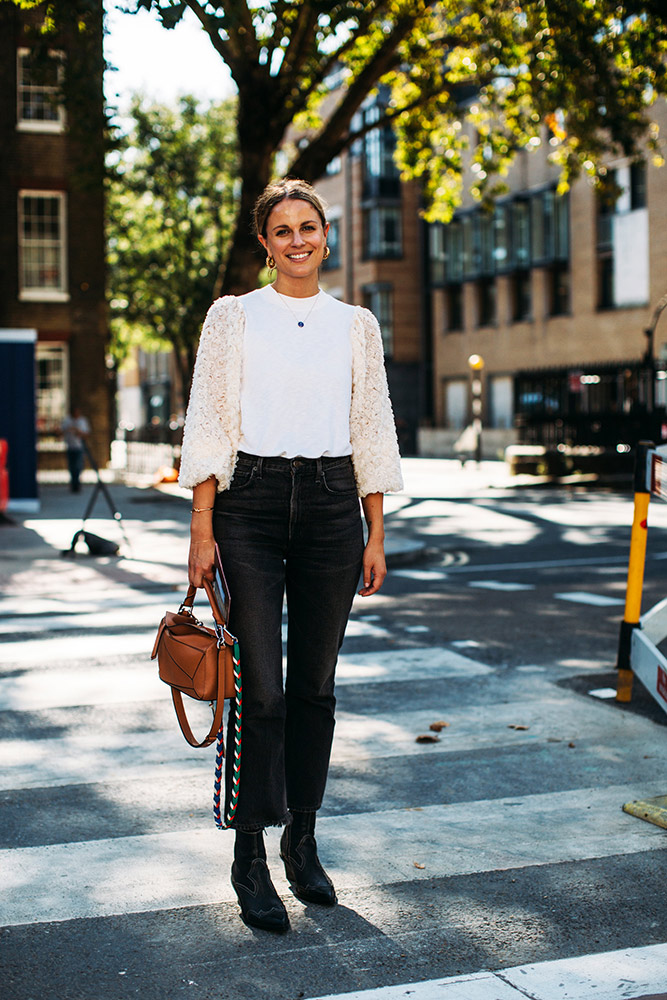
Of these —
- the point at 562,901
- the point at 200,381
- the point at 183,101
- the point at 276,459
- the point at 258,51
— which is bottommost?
the point at 562,901

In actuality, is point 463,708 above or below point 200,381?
below

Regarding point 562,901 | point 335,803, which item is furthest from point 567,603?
point 562,901

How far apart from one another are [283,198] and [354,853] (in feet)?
6.81

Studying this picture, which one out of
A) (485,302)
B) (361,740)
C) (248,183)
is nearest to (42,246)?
(248,183)

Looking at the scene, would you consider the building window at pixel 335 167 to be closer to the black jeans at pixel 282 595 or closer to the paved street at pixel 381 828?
the paved street at pixel 381 828

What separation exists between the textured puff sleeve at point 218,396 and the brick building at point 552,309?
25.9 metres

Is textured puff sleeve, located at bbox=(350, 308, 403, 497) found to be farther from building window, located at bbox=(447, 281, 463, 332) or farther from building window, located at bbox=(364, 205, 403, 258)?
building window, located at bbox=(364, 205, 403, 258)

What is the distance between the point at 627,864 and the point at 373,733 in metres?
1.84

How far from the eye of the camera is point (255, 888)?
340cm

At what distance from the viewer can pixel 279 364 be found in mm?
3477

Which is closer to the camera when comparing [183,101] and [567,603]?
[567,603]

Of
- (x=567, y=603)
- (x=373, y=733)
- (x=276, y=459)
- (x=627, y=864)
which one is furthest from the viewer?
(x=567, y=603)

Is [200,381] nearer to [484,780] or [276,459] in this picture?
[276,459]

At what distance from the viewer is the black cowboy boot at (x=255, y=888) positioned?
3320 mm
